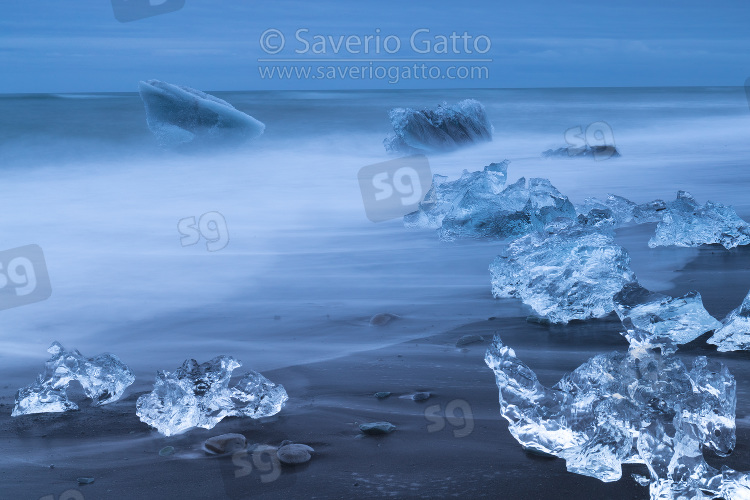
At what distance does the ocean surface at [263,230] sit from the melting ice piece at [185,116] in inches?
13.3

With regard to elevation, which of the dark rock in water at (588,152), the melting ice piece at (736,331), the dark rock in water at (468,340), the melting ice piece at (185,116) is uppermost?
the melting ice piece at (185,116)

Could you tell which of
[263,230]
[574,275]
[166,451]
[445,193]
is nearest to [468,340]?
[574,275]

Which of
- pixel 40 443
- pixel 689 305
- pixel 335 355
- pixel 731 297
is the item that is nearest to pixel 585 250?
pixel 689 305

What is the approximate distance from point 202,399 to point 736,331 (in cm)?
191

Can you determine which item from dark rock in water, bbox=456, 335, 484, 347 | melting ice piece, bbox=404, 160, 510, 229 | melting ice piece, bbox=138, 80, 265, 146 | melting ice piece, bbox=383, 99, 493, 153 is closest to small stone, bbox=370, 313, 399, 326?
dark rock in water, bbox=456, 335, 484, 347

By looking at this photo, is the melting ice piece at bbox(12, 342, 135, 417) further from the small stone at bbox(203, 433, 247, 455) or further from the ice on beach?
the ice on beach

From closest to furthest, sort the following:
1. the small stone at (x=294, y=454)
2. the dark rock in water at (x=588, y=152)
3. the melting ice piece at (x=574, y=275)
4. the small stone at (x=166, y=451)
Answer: the small stone at (x=294, y=454) < the small stone at (x=166, y=451) < the melting ice piece at (x=574, y=275) < the dark rock in water at (x=588, y=152)

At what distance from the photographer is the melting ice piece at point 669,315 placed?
2.87m

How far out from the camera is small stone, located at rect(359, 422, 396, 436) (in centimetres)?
229

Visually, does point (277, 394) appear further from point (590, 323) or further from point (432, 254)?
point (432, 254)

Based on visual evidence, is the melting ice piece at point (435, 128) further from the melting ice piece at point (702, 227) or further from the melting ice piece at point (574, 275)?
the melting ice piece at point (574, 275)

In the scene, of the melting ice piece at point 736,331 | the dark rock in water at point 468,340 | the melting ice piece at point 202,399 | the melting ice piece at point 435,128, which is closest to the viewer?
the melting ice piece at point 202,399

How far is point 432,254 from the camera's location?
195 inches

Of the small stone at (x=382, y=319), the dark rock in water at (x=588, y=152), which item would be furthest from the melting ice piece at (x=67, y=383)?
the dark rock in water at (x=588, y=152)
